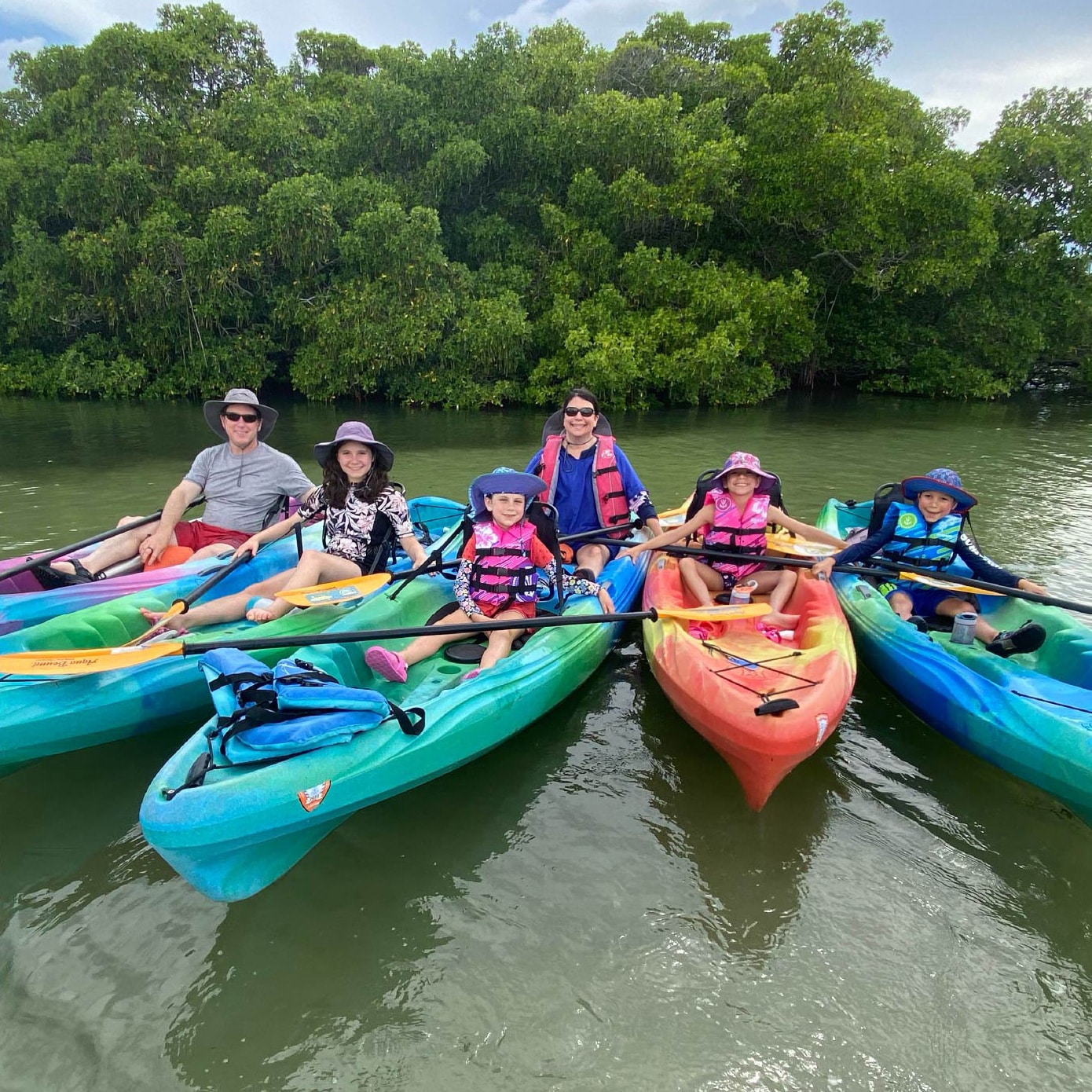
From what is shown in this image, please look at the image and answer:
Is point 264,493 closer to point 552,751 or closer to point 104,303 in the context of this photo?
point 552,751

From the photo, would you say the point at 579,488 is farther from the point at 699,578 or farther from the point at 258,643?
the point at 258,643

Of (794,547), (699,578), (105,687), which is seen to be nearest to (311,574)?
(105,687)

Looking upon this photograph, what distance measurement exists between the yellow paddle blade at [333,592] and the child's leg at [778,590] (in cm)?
234

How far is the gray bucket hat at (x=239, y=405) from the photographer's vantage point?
4.91 metres

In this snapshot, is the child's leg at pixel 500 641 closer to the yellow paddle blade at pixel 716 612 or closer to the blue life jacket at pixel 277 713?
the yellow paddle blade at pixel 716 612

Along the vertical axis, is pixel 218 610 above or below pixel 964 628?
above

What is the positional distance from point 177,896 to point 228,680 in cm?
86

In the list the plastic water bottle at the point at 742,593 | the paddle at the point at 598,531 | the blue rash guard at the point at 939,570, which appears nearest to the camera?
the blue rash guard at the point at 939,570

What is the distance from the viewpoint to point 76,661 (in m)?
3.07

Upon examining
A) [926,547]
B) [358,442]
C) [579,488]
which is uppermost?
[358,442]

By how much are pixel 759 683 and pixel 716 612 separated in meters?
0.74

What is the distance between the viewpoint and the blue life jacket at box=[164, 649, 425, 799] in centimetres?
264

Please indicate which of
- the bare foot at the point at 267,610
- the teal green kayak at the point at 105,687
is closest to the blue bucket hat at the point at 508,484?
the teal green kayak at the point at 105,687

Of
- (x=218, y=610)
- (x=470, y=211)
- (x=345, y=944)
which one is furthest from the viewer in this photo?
(x=470, y=211)
